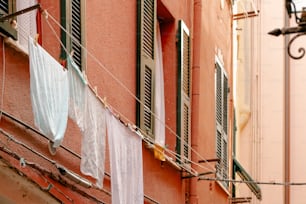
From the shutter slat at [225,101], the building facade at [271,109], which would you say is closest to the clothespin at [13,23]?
the shutter slat at [225,101]

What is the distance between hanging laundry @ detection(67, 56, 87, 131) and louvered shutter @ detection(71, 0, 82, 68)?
765mm

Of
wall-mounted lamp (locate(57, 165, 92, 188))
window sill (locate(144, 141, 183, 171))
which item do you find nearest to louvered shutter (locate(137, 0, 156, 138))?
window sill (locate(144, 141, 183, 171))

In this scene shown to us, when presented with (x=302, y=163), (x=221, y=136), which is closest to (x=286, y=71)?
(x=302, y=163)

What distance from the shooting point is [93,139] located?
664cm

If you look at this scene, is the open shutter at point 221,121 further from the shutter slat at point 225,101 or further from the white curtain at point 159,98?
the white curtain at point 159,98

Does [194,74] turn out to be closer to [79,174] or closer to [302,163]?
[79,174]

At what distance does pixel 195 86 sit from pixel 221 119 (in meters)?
2.43

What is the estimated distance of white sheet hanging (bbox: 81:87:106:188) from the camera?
657 centimetres

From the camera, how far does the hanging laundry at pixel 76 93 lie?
20.8ft

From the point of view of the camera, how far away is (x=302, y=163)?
68.3 ft

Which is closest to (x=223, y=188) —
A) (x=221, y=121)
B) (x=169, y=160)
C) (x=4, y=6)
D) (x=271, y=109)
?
(x=221, y=121)

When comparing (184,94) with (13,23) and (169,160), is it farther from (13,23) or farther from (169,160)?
(13,23)

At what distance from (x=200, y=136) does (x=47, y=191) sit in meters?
6.01

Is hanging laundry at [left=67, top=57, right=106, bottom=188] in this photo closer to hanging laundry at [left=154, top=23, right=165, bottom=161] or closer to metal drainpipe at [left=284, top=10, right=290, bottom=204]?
hanging laundry at [left=154, top=23, right=165, bottom=161]
